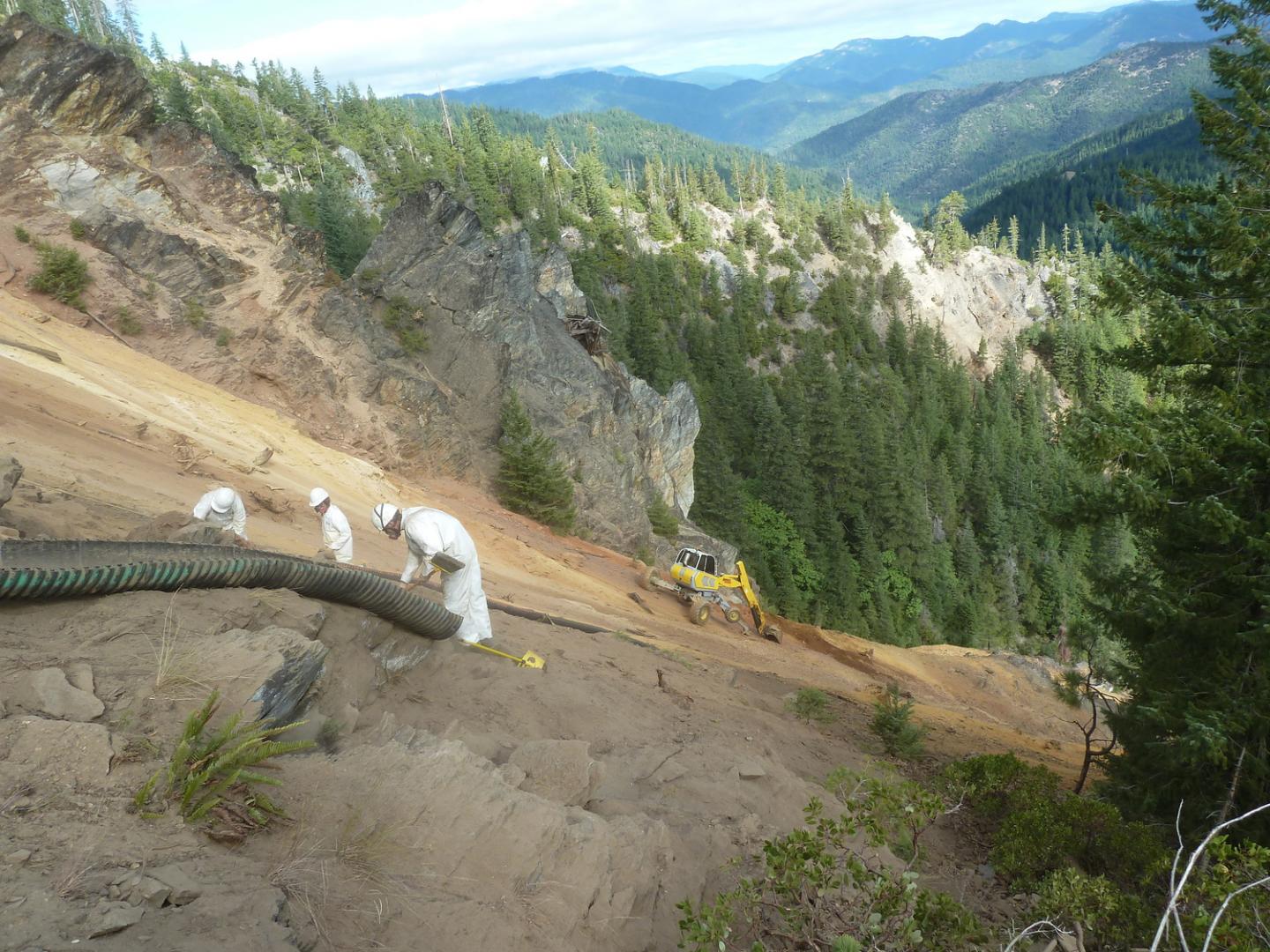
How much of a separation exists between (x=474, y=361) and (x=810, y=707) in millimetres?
18867

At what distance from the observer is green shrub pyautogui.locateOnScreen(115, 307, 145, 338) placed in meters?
19.3

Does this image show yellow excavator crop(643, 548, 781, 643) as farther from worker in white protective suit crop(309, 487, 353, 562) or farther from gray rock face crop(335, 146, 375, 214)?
gray rock face crop(335, 146, 375, 214)

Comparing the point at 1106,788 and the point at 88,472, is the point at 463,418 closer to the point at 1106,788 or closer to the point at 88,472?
the point at 88,472

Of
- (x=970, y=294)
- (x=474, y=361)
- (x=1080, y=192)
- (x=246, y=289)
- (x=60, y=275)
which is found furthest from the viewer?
(x=1080, y=192)

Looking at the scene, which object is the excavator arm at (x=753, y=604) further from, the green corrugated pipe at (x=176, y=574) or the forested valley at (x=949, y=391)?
the green corrugated pipe at (x=176, y=574)

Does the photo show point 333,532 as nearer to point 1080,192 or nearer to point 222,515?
point 222,515

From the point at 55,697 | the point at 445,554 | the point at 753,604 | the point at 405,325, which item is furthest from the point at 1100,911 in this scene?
the point at 405,325

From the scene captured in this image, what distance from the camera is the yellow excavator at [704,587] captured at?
21047 millimetres

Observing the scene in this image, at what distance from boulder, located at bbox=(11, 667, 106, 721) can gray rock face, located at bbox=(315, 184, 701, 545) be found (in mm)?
19799

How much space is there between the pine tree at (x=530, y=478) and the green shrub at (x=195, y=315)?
8825mm

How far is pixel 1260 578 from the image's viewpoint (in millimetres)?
7059

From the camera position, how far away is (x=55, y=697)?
161 inches

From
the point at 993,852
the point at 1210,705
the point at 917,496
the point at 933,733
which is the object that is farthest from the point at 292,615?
the point at 917,496

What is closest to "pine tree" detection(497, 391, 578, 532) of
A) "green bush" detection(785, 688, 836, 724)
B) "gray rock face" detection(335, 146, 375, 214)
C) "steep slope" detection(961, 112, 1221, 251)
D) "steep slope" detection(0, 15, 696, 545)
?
"steep slope" detection(0, 15, 696, 545)
